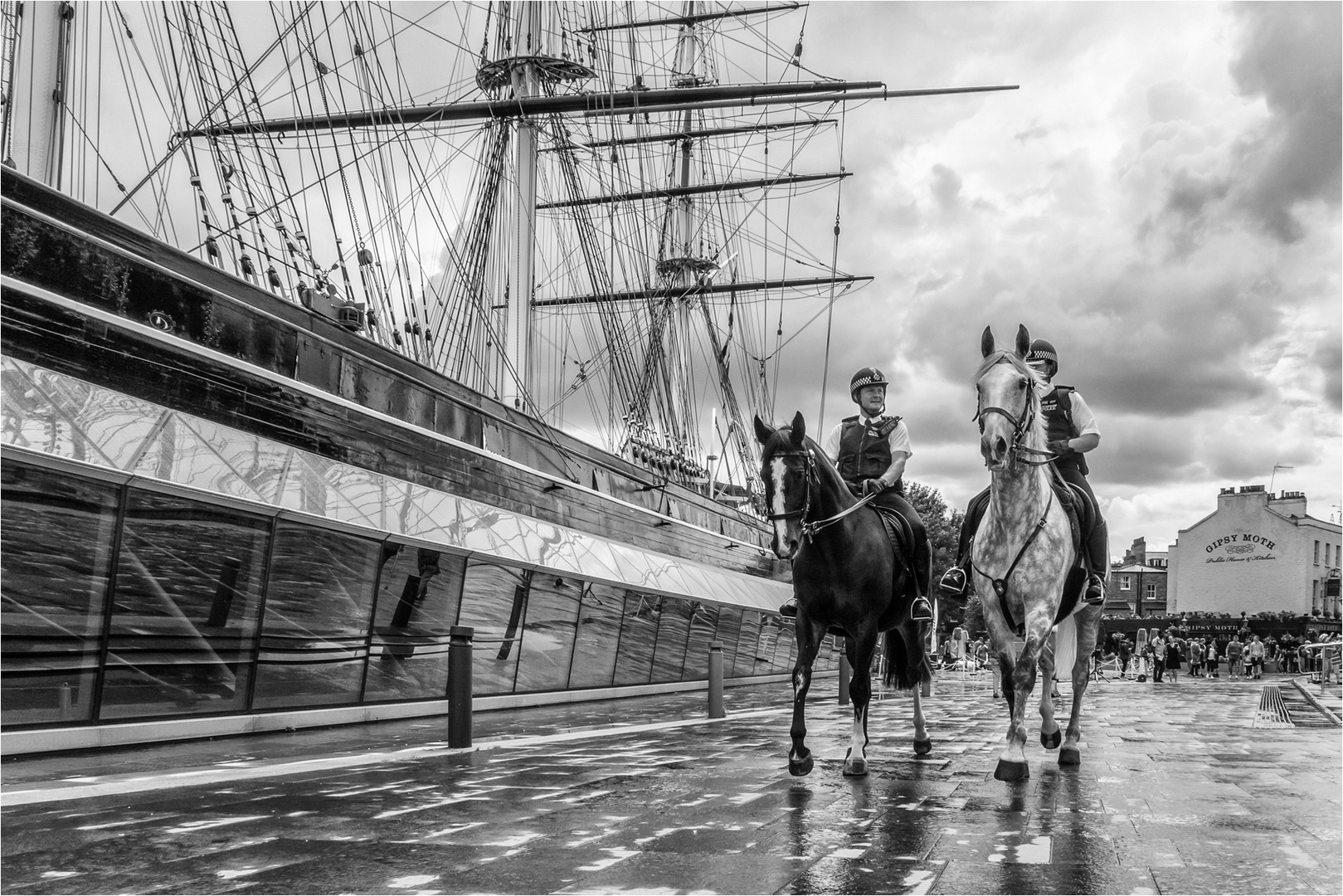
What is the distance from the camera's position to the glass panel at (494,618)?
1577 cm

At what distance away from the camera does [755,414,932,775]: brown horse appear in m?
8.01

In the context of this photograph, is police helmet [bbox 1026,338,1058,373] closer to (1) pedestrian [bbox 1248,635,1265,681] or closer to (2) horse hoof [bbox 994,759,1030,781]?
(2) horse hoof [bbox 994,759,1030,781]

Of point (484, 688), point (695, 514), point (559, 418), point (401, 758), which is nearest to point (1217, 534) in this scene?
point (559, 418)

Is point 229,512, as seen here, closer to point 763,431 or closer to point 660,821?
point 763,431

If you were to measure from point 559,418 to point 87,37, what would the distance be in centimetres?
2261

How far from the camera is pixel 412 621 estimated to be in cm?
1453

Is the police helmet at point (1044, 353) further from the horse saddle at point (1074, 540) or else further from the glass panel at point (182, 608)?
the glass panel at point (182, 608)

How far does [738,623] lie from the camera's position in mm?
29531

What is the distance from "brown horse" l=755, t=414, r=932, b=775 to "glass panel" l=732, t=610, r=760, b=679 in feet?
69.5

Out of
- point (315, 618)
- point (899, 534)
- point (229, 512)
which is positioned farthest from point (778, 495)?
point (315, 618)

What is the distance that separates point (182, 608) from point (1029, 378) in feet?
24.7

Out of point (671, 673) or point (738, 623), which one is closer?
point (671, 673)

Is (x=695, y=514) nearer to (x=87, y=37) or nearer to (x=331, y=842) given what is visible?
(x=87, y=37)

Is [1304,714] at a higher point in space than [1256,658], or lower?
lower
